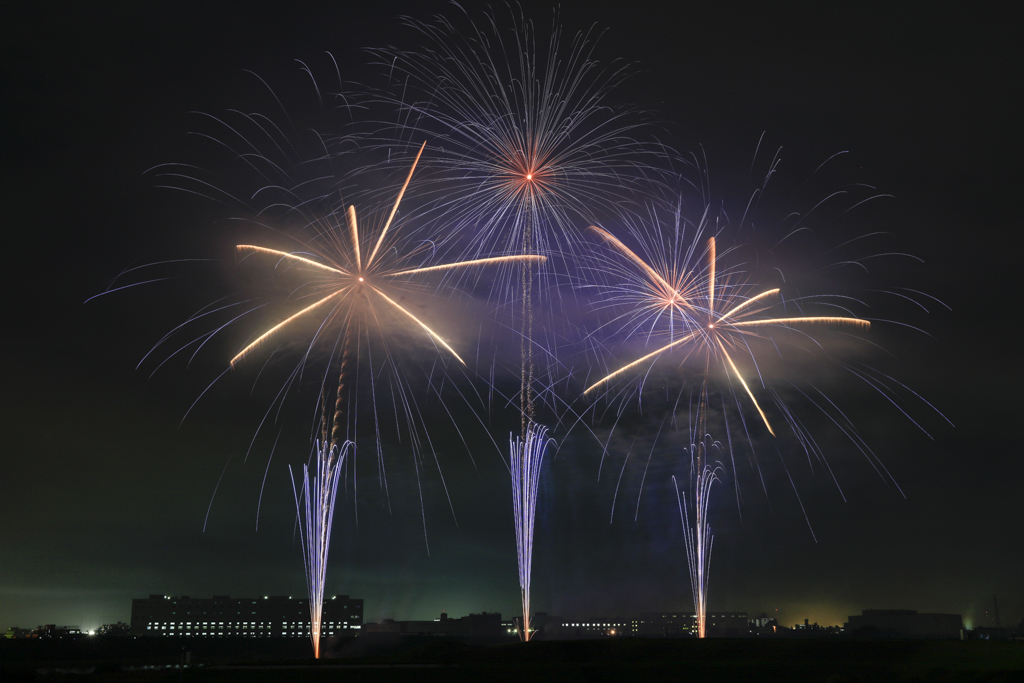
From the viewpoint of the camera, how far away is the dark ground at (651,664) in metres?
39.9

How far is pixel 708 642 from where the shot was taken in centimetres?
5159

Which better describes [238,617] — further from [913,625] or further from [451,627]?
[913,625]

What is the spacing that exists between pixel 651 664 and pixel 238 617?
10543cm

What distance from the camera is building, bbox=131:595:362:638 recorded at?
429 feet

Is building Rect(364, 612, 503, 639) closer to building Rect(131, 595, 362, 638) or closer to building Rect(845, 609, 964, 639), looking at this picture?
building Rect(131, 595, 362, 638)

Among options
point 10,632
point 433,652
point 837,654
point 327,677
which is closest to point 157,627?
point 10,632

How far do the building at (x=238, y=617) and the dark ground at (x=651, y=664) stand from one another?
261 ft

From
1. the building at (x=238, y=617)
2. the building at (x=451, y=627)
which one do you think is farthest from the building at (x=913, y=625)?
the building at (x=238, y=617)

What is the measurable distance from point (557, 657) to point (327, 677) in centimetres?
1506

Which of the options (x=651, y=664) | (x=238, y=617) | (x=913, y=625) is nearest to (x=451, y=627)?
(x=238, y=617)

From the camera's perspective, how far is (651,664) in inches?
1772

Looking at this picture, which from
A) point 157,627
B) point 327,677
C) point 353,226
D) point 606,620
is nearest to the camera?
point 353,226

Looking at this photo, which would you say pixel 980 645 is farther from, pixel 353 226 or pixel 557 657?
pixel 353 226

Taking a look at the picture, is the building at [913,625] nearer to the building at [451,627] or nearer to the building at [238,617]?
the building at [451,627]
